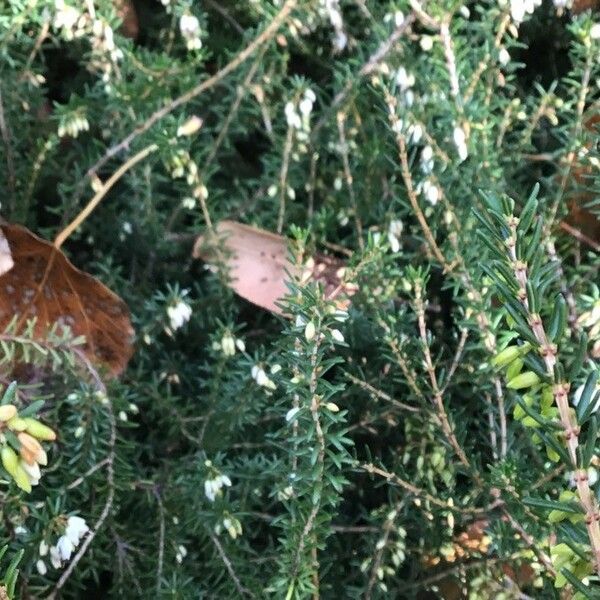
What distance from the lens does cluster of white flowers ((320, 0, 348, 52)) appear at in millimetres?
1151

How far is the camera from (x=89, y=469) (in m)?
0.99

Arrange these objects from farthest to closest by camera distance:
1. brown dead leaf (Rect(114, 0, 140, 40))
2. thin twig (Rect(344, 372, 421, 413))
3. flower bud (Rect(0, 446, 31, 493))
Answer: brown dead leaf (Rect(114, 0, 140, 40)), thin twig (Rect(344, 372, 421, 413)), flower bud (Rect(0, 446, 31, 493))

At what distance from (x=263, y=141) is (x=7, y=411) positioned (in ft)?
2.86

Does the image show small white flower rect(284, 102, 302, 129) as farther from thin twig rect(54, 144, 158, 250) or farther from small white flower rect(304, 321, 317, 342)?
small white flower rect(304, 321, 317, 342)

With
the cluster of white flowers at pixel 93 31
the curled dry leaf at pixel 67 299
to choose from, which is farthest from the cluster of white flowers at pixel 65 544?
the cluster of white flowers at pixel 93 31

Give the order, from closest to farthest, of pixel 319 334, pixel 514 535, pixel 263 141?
pixel 319 334
pixel 514 535
pixel 263 141

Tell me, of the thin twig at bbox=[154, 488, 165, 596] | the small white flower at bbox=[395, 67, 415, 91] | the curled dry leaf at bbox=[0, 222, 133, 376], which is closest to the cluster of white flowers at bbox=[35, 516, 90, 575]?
the thin twig at bbox=[154, 488, 165, 596]

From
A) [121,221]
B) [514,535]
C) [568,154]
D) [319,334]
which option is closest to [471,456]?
[514,535]

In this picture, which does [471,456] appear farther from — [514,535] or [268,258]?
[268,258]

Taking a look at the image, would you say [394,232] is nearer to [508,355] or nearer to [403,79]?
[403,79]

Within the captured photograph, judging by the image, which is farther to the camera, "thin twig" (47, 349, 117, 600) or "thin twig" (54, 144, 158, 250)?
"thin twig" (54, 144, 158, 250)

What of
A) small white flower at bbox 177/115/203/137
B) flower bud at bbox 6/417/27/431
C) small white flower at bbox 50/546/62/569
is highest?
small white flower at bbox 177/115/203/137

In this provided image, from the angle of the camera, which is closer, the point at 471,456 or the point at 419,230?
the point at 471,456

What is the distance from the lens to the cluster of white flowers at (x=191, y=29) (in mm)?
1097
